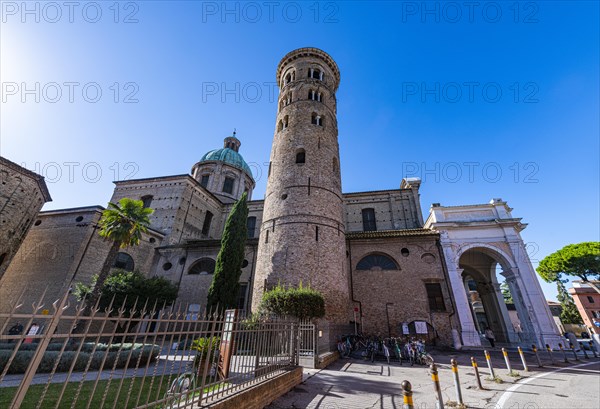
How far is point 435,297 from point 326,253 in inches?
298

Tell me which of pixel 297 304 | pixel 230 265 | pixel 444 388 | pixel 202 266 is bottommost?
pixel 444 388

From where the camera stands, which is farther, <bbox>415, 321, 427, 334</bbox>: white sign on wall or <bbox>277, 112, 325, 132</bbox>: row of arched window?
<bbox>277, 112, 325, 132</bbox>: row of arched window

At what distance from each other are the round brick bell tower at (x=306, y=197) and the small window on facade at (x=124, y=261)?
460 inches

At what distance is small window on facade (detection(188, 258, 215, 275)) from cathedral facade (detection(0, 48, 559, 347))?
0.08 meters

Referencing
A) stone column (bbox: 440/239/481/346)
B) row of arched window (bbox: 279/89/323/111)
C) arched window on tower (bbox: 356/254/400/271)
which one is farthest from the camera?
row of arched window (bbox: 279/89/323/111)

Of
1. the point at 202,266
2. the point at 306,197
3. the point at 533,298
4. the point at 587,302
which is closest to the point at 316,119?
the point at 306,197

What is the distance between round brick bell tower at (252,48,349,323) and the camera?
14.6 meters

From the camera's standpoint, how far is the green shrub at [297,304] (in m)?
11.4

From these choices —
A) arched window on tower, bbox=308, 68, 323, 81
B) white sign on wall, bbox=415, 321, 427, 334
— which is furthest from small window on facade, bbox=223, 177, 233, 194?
white sign on wall, bbox=415, 321, 427, 334

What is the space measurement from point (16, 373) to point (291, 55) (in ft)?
78.8

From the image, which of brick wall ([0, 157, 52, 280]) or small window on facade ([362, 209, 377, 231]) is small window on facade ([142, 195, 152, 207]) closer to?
brick wall ([0, 157, 52, 280])

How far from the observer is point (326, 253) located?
1518 centimetres

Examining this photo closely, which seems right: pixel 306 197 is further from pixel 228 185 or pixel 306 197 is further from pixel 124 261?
pixel 228 185

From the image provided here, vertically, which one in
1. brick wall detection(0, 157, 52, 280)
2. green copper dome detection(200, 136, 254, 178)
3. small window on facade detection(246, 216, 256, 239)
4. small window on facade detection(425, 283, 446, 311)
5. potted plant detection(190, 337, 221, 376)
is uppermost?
green copper dome detection(200, 136, 254, 178)
